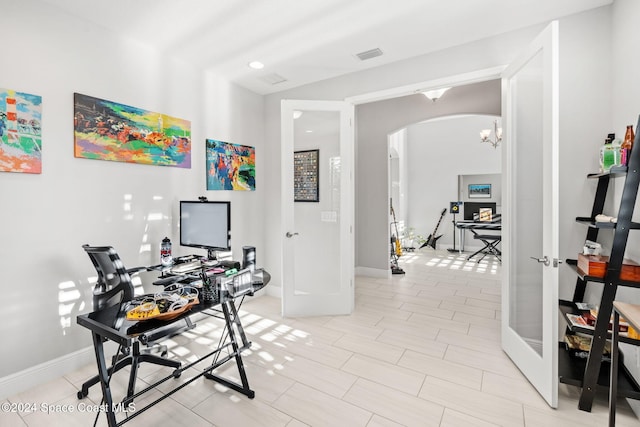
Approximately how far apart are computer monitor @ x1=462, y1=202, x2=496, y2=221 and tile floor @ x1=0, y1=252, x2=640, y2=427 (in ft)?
13.7

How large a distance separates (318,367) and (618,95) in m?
3.04

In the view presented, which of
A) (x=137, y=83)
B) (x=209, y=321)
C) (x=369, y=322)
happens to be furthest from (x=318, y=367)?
(x=137, y=83)

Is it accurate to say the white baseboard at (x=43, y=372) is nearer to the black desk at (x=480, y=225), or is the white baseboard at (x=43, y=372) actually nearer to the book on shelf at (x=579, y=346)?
the book on shelf at (x=579, y=346)

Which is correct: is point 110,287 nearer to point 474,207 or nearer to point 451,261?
point 451,261

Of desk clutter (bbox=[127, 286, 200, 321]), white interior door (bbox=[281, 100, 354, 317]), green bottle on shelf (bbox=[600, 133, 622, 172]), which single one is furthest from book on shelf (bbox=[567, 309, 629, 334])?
desk clutter (bbox=[127, 286, 200, 321])

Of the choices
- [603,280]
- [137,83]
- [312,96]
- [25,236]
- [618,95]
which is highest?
[312,96]

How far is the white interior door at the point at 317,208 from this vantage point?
341 cm

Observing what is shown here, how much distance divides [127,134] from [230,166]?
1.20 m

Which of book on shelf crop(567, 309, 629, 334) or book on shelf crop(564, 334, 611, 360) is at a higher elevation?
book on shelf crop(567, 309, 629, 334)

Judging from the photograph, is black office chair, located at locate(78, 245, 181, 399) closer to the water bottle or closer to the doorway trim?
the water bottle


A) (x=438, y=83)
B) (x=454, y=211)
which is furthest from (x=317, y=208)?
(x=454, y=211)

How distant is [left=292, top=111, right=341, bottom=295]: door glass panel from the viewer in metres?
3.48

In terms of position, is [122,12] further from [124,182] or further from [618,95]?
[618,95]

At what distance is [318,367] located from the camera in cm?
238
